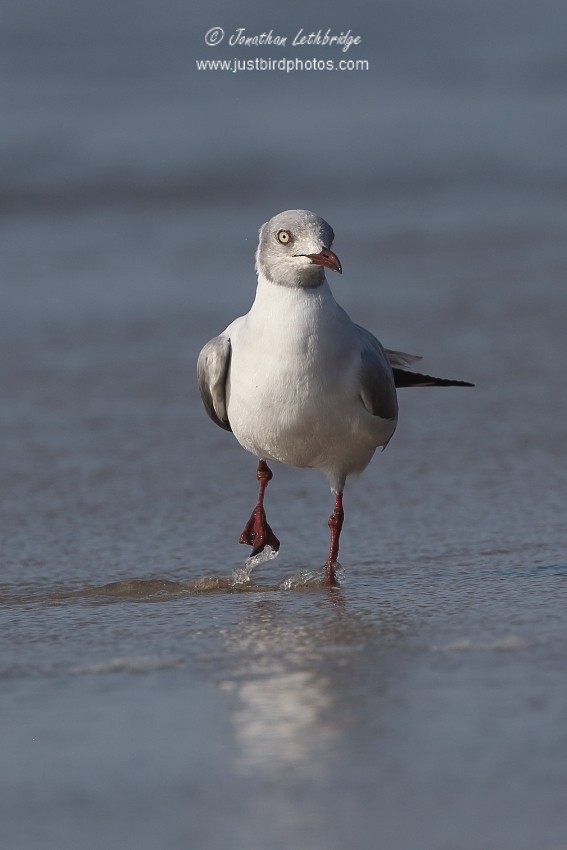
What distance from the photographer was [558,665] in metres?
3.78

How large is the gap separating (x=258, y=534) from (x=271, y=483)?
47.1 inches

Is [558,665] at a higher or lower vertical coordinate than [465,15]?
lower

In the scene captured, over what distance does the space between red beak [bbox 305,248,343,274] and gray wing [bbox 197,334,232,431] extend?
0.58 metres

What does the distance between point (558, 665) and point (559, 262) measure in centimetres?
724

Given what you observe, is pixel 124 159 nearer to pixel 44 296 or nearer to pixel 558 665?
pixel 44 296

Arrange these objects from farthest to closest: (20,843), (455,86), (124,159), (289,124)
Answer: (455,86)
(289,124)
(124,159)
(20,843)

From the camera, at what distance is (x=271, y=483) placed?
6.71m

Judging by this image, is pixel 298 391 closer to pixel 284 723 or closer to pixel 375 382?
pixel 375 382

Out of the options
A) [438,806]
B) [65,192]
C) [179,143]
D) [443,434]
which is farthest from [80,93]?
[438,806]

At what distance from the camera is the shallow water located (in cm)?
305

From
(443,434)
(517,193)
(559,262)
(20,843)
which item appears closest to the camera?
(20,843)

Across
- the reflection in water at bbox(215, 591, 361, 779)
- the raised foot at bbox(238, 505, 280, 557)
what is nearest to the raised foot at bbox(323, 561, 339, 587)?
the reflection in water at bbox(215, 591, 361, 779)

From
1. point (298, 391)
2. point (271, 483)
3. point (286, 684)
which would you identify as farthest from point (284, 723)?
point (271, 483)

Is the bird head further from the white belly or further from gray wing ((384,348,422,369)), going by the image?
gray wing ((384,348,422,369))
